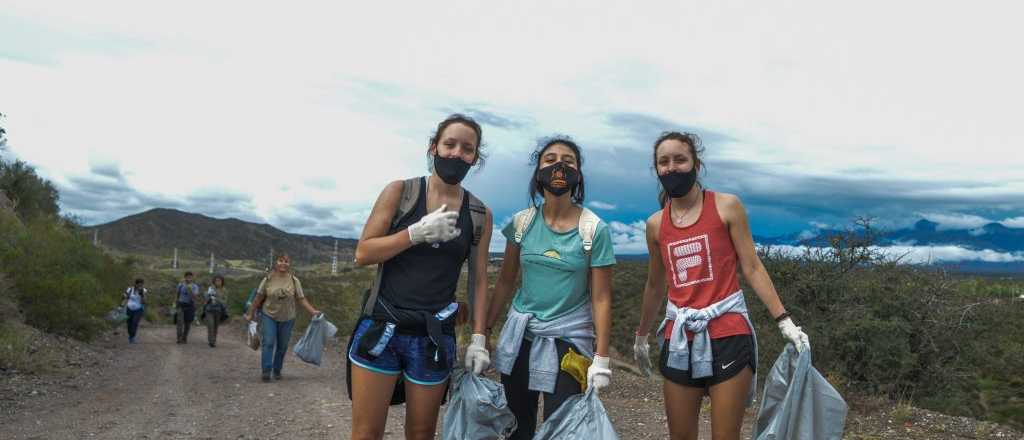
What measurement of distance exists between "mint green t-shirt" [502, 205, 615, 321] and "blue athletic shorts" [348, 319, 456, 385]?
50cm

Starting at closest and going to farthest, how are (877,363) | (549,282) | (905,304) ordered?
(549,282)
(877,363)
(905,304)

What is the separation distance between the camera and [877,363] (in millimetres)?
9453

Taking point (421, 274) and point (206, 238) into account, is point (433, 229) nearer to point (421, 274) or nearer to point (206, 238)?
point (421, 274)

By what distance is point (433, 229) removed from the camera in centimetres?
354

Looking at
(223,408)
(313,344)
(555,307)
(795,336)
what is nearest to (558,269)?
(555,307)

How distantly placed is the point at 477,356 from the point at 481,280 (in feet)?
1.22

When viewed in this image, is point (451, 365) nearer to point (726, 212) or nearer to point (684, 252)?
point (684, 252)

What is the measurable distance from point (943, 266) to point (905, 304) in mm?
1110

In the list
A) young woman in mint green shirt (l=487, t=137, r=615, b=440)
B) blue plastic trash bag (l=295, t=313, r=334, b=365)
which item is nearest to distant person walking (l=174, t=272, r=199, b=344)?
blue plastic trash bag (l=295, t=313, r=334, b=365)

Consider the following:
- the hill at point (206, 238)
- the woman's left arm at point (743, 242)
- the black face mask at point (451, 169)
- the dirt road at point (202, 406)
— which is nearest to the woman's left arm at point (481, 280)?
the black face mask at point (451, 169)

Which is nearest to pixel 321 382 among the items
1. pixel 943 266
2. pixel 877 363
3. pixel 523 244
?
pixel 877 363

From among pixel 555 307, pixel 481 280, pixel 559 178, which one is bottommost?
pixel 555 307

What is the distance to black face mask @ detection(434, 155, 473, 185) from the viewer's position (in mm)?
3832

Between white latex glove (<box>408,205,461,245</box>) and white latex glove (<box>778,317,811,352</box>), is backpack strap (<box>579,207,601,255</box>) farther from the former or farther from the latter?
white latex glove (<box>778,317,811,352</box>)
